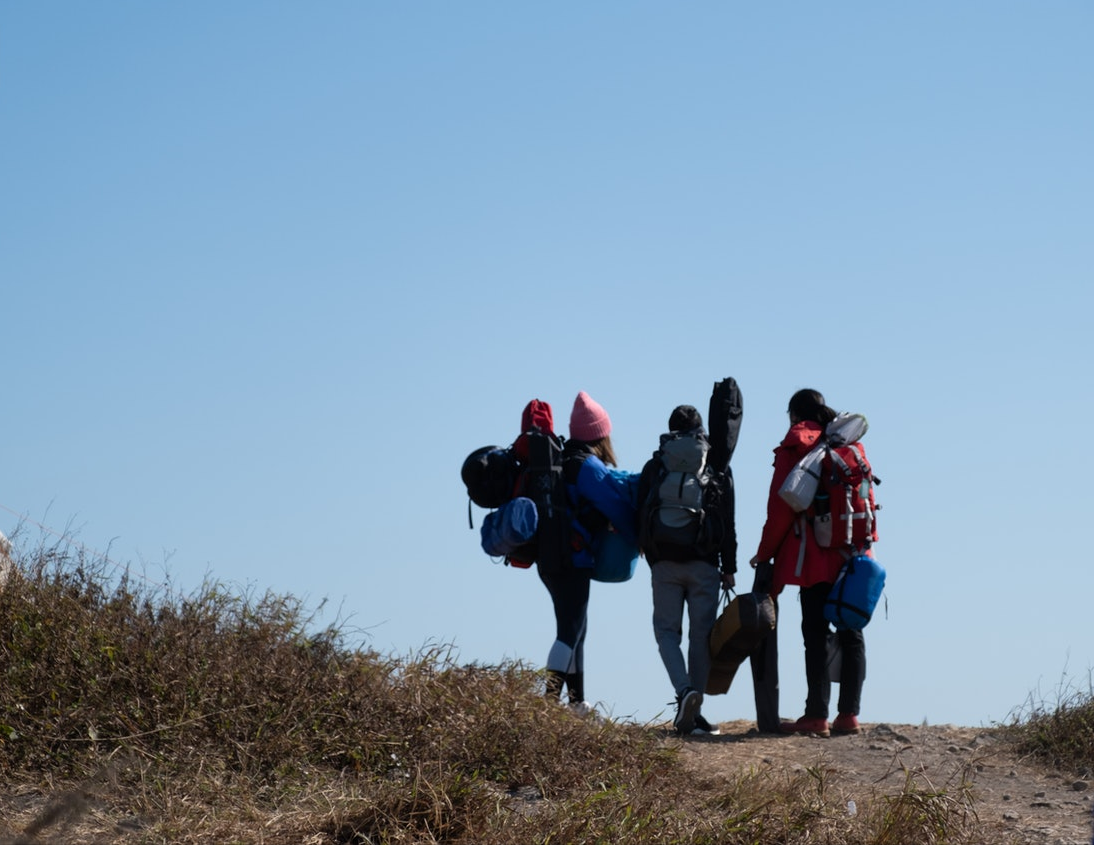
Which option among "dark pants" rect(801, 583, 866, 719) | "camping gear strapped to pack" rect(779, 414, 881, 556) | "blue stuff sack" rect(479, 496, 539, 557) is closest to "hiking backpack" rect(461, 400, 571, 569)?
"blue stuff sack" rect(479, 496, 539, 557)

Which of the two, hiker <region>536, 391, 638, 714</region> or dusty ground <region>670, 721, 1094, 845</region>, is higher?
hiker <region>536, 391, 638, 714</region>

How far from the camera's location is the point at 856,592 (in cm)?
899

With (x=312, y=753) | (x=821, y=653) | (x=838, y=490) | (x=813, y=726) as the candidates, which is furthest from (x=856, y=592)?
(x=312, y=753)

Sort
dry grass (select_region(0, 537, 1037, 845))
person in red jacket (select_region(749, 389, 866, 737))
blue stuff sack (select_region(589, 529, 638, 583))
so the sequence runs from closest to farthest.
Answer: dry grass (select_region(0, 537, 1037, 845)) < person in red jacket (select_region(749, 389, 866, 737)) < blue stuff sack (select_region(589, 529, 638, 583))

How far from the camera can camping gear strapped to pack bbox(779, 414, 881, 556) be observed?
8961 millimetres

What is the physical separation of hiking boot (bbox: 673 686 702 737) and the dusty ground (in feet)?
0.37

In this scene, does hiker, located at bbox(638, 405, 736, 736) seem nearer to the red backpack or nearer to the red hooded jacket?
the red hooded jacket

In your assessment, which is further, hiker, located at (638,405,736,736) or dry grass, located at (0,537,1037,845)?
hiker, located at (638,405,736,736)

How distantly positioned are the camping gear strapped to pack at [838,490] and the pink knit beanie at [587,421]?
53.6 inches

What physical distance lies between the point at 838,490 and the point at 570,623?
78.8 inches

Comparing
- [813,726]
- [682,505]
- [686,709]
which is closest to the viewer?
[682,505]

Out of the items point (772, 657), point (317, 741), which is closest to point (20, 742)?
point (317, 741)

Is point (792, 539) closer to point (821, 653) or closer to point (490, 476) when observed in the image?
point (821, 653)

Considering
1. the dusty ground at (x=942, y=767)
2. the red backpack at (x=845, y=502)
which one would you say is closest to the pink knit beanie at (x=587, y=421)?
the red backpack at (x=845, y=502)
